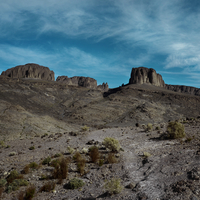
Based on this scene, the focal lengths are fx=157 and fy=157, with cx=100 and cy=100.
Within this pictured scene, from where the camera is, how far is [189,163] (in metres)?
7.63

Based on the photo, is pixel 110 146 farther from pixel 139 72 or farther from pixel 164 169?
pixel 139 72

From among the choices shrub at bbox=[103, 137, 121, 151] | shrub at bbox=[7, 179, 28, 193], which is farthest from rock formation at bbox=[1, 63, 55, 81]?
shrub at bbox=[7, 179, 28, 193]

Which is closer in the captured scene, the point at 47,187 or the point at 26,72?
the point at 47,187

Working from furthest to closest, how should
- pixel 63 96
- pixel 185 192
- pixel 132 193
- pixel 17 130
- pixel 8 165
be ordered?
1. pixel 63 96
2. pixel 17 130
3. pixel 8 165
4. pixel 132 193
5. pixel 185 192

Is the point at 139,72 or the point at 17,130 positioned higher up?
the point at 139,72

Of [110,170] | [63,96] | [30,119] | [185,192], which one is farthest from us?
[63,96]

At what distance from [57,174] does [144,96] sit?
86.8 meters

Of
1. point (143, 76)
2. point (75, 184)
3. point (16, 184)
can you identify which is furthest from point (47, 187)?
point (143, 76)

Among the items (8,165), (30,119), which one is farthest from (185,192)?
(30,119)

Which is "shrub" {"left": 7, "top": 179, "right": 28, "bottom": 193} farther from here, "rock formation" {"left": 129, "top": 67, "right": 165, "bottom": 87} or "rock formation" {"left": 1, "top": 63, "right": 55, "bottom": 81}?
"rock formation" {"left": 1, "top": 63, "right": 55, "bottom": 81}

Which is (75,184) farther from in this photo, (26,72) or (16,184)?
(26,72)

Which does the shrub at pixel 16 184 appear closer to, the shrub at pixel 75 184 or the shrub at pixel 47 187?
the shrub at pixel 47 187

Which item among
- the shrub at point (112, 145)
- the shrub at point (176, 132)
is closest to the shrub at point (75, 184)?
the shrub at point (112, 145)

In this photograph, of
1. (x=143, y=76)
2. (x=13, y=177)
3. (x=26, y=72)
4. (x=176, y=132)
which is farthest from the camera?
(x=26, y=72)
